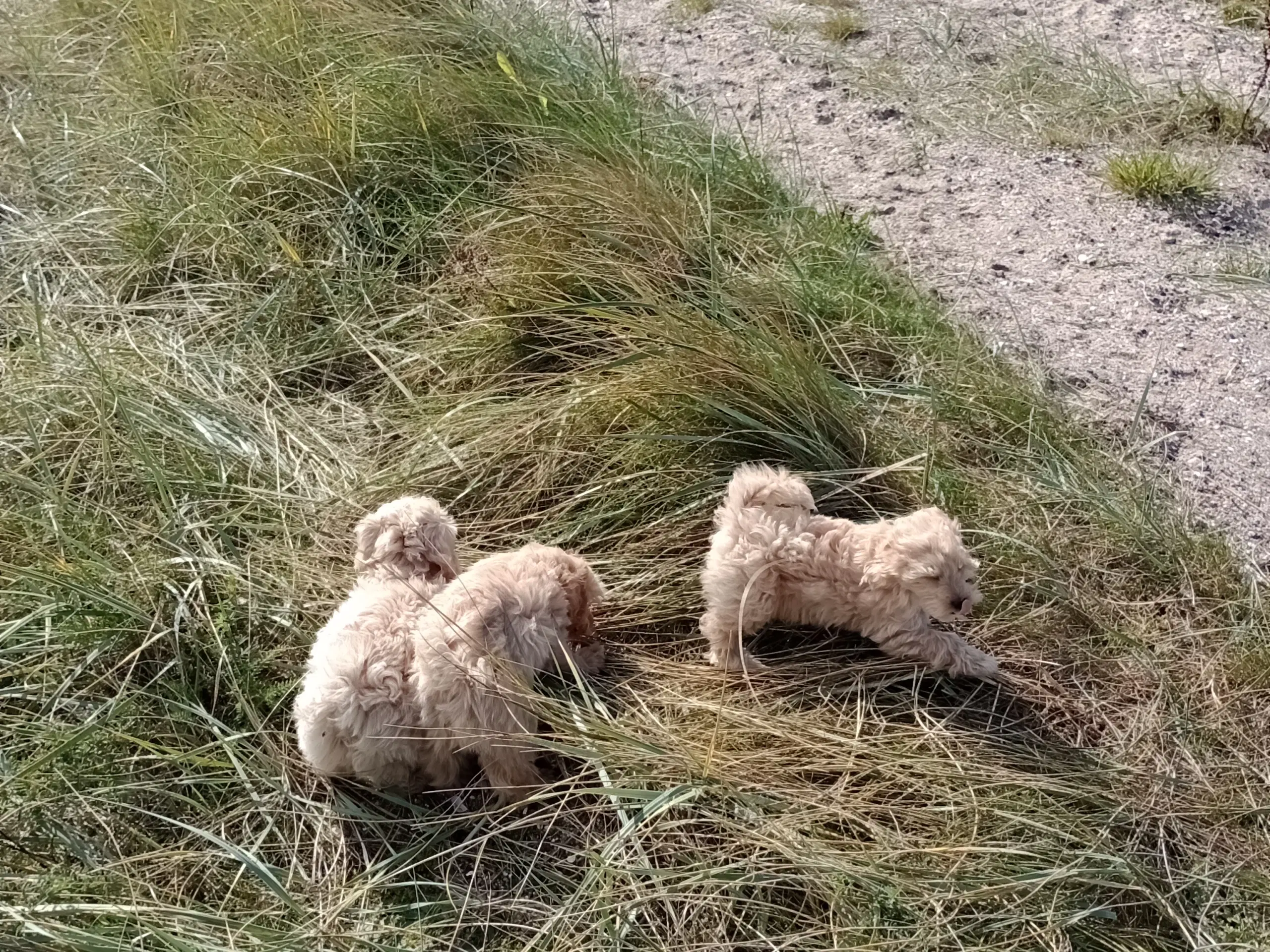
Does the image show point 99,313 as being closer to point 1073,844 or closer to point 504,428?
point 504,428

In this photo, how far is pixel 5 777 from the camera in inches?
96.0

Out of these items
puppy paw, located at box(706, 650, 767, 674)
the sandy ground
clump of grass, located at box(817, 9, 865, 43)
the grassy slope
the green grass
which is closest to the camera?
the grassy slope

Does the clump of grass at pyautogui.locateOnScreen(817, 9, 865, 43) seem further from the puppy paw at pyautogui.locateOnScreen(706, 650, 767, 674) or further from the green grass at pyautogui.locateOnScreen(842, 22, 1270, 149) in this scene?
the puppy paw at pyautogui.locateOnScreen(706, 650, 767, 674)

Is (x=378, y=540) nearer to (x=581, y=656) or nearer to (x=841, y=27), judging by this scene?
(x=581, y=656)

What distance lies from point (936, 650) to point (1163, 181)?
3.11 metres

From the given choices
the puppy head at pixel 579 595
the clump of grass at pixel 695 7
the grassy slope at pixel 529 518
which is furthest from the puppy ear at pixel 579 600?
the clump of grass at pixel 695 7

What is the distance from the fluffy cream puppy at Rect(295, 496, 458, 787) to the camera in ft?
7.80

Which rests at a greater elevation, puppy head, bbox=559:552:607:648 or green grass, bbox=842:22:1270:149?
green grass, bbox=842:22:1270:149

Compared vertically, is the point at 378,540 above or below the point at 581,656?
above

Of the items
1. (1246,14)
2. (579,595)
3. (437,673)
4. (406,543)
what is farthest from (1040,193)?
(437,673)

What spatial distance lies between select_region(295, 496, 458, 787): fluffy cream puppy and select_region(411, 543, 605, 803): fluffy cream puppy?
5cm

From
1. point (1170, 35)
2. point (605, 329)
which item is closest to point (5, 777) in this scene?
point (605, 329)

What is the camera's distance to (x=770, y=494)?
2.75m

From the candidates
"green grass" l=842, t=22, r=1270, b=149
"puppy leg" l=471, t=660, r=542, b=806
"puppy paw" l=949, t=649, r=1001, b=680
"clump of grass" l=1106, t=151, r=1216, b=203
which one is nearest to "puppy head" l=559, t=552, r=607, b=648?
"puppy leg" l=471, t=660, r=542, b=806
